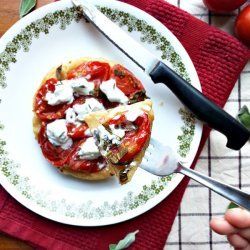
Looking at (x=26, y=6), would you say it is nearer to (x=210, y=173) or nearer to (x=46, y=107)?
(x=46, y=107)

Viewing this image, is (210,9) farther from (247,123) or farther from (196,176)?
(196,176)

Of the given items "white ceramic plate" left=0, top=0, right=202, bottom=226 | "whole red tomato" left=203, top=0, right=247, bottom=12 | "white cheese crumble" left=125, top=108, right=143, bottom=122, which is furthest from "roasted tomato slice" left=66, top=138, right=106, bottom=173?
"whole red tomato" left=203, top=0, right=247, bottom=12

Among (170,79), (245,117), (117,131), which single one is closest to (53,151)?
(117,131)

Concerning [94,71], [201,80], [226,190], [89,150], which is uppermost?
[94,71]

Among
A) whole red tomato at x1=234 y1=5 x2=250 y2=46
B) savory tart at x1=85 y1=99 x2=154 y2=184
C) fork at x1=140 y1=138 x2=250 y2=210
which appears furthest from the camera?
whole red tomato at x1=234 y1=5 x2=250 y2=46

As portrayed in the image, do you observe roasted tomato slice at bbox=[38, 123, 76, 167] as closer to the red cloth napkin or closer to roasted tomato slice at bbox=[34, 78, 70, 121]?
roasted tomato slice at bbox=[34, 78, 70, 121]

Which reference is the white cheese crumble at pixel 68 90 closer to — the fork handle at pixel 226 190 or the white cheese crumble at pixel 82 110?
the white cheese crumble at pixel 82 110
